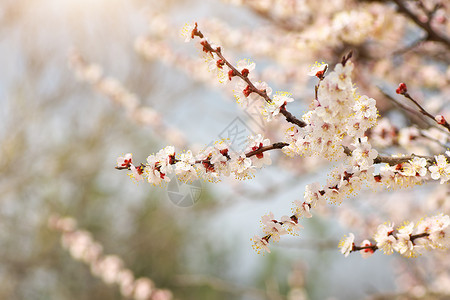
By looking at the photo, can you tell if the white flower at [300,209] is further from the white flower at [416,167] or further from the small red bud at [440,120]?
the small red bud at [440,120]

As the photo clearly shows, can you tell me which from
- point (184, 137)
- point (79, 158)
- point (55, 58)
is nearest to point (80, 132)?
point (79, 158)

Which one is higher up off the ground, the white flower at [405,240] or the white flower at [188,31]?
the white flower at [188,31]

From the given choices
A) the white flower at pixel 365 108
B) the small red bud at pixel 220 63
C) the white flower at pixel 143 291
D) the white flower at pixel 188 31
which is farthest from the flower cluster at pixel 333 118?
the white flower at pixel 143 291

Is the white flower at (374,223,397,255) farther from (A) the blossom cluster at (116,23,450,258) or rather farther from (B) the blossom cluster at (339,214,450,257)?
(A) the blossom cluster at (116,23,450,258)

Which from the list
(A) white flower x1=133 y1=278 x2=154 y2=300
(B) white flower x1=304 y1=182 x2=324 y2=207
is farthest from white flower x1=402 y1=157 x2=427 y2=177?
(A) white flower x1=133 y1=278 x2=154 y2=300

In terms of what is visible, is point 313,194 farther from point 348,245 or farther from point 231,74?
point 231,74

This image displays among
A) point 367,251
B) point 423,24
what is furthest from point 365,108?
point 423,24

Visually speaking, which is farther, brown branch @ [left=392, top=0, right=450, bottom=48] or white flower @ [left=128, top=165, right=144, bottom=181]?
brown branch @ [left=392, top=0, right=450, bottom=48]

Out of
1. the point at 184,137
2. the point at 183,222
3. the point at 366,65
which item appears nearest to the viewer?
the point at 366,65

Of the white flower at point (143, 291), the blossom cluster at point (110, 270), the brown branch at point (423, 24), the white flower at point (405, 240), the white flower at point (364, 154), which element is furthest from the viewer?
the blossom cluster at point (110, 270)

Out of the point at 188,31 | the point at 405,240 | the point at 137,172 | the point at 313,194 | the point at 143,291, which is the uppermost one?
the point at 143,291

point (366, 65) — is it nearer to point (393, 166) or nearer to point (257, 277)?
point (393, 166)
